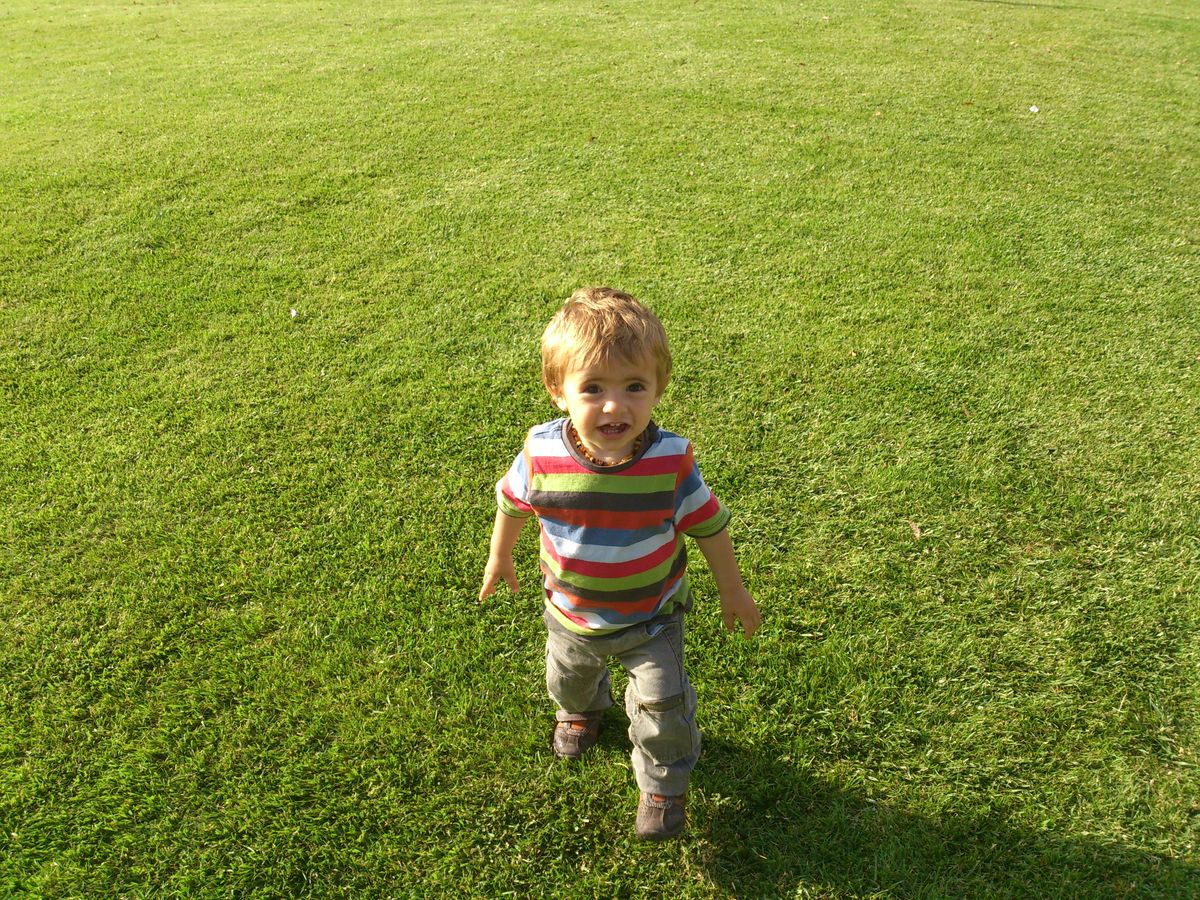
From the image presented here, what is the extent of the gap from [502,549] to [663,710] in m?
0.66

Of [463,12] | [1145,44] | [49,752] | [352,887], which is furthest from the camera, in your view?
[463,12]

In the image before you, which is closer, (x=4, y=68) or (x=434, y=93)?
(x=434, y=93)

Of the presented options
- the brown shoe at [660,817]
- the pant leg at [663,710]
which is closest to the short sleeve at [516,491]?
the pant leg at [663,710]

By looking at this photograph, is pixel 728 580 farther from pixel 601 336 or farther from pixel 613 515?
pixel 601 336

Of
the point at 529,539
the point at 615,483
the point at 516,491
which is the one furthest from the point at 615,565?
the point at 529,539

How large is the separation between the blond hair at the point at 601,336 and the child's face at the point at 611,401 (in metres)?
0.02

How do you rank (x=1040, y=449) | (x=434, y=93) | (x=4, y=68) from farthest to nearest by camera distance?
1. (x=4, y=68)
2. (x=434, y=93)
3. (x=1040, y=449)

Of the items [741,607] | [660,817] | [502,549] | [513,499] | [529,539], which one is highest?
[513,499]

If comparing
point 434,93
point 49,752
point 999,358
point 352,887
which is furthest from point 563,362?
point 434,93

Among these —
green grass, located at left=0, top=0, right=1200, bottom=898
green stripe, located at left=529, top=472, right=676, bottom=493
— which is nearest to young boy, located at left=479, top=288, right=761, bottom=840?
green stripe, located at left=529, top=472, right=676, bottom=493

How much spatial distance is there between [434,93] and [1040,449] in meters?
7.43

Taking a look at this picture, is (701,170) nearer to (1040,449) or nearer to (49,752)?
(1040,449)

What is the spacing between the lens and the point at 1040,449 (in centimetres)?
382

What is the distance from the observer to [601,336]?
2.02m
